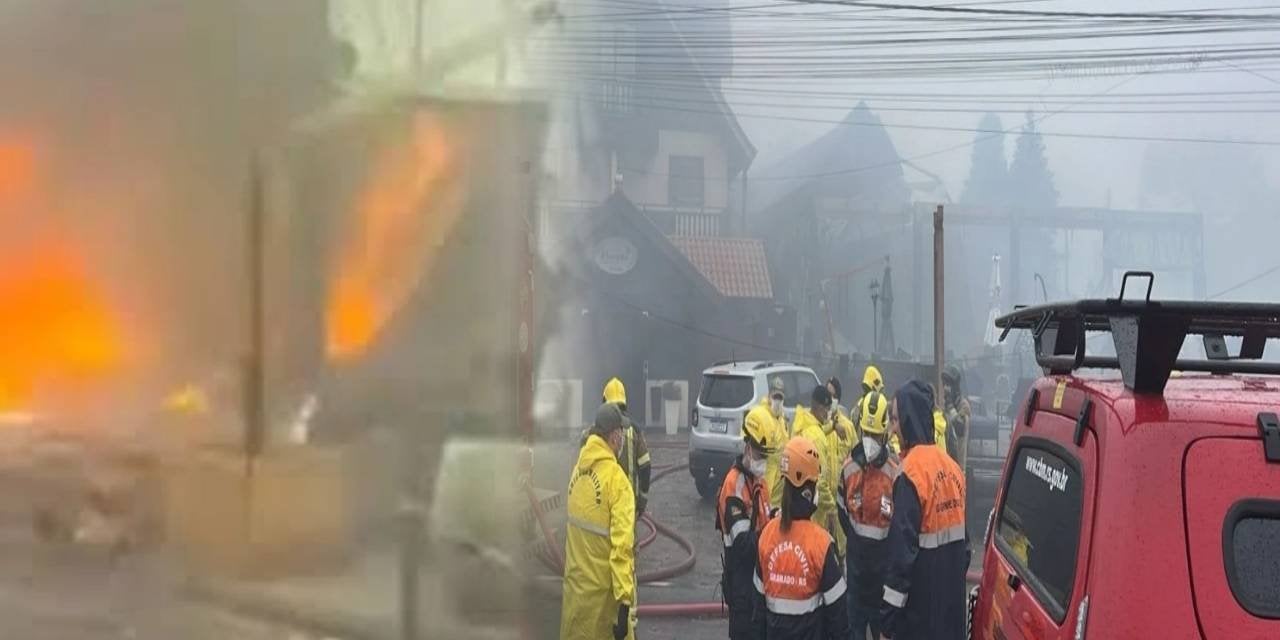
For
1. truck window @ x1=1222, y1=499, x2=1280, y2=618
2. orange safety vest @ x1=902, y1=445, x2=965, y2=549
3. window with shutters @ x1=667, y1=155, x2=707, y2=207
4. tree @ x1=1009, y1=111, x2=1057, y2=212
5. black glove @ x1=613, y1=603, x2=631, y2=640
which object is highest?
tree @ x1=1009, y1=111, x2=1057, y2=212

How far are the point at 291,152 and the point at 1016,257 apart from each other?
29.6 meters

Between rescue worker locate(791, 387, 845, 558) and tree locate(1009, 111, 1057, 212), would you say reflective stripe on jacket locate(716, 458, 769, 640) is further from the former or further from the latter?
tree locate(1009, 111, 1057, 212)

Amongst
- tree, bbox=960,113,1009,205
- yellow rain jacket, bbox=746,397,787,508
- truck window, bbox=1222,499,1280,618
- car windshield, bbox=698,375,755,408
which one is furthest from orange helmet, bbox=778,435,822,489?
tree, bbox=960,113,1009,205

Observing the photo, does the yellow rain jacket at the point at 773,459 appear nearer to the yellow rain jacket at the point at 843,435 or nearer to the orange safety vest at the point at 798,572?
the yellow rain jacket at the point at 843,435

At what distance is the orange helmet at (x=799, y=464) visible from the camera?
3189 millimetres

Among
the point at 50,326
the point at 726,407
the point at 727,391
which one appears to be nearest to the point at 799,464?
the point at 50,326

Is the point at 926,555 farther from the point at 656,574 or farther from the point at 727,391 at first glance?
the point at 727,391

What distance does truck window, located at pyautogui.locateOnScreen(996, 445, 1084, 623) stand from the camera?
181cm

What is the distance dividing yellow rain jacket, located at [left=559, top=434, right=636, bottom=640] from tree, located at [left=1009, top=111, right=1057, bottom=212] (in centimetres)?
4848

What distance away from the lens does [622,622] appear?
3.42 metres

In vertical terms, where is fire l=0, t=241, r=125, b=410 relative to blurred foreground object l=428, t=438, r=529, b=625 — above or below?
A: above

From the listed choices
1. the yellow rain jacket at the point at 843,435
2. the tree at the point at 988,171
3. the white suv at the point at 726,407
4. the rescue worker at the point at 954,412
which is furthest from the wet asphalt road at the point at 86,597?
the tree at the point at 988,171

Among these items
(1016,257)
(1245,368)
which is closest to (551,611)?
(1245,368)

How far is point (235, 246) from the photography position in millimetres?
3270
